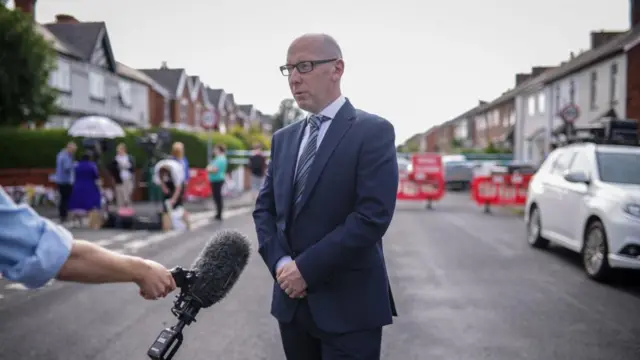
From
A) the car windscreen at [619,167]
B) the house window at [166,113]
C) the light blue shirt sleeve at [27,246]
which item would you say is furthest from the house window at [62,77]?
the light blue shirt sleeve at [27,246]

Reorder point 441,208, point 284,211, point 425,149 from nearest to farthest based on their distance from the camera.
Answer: point 284,211 < point 441,208 < point 425,149

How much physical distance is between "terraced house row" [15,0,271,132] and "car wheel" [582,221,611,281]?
17140 millimetres

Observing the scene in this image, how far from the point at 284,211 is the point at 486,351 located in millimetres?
3128

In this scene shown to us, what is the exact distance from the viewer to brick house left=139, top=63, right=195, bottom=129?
171 ft

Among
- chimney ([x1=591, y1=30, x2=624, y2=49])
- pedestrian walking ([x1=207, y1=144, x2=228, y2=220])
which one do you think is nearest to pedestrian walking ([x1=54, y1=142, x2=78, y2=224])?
pedestrian walking ([x1=207, y1=144, x2=228, y2=220])

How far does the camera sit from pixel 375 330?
8.44 ft

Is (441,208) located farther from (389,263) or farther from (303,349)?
(303,349)

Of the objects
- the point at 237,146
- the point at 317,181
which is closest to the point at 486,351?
the point at 317,181

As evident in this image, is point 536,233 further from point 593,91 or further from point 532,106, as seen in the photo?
point 532,106

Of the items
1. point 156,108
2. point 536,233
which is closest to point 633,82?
point 536,233

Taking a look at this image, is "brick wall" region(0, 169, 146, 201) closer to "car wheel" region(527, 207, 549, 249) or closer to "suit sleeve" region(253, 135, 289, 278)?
"car wheel" region(527, 207, 549, 249)

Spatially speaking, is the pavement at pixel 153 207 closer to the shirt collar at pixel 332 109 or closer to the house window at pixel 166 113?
the shirt collar at pixel 332 109

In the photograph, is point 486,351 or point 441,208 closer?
point 486,351

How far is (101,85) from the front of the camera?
40.9 meters
